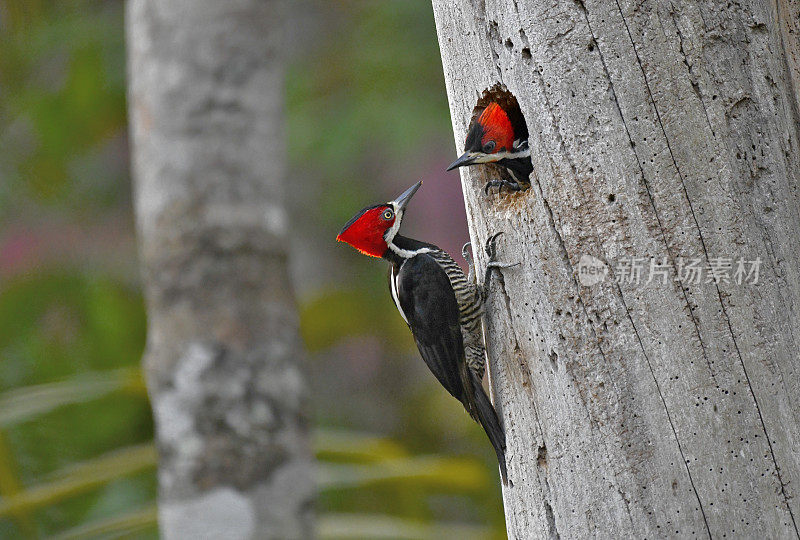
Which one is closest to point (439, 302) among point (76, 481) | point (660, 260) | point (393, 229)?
point (393, 229)

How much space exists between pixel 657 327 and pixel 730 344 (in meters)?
0.16

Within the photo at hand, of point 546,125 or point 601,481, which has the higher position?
point 546,125

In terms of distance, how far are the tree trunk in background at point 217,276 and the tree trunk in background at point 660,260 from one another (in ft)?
4.97

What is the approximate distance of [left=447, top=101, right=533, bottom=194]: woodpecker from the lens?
234 centimetres

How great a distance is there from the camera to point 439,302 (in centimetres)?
263

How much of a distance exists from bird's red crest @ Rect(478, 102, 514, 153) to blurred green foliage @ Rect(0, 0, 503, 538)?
2419 millimetres

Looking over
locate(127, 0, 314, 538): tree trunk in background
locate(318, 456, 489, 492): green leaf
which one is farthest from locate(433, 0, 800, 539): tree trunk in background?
locate(318, 456, 489, 492): green leaf

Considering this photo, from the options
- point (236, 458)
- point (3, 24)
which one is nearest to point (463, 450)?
point (236, 458)

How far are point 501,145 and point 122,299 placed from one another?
435 centimetres

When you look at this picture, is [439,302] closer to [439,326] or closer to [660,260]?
[439,326]

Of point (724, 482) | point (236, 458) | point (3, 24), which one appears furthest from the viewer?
point (3, 24)

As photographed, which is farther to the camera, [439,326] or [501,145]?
[439,326]

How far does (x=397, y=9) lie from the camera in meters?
7.42

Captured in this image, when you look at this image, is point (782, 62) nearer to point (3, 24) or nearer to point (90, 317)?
point (90, 317)
